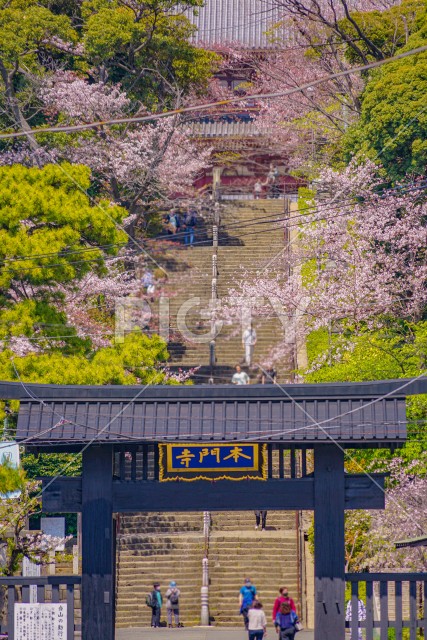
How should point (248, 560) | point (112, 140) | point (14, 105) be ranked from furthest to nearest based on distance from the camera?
point (112, 140) < point (14, 105) < point (248, 560)

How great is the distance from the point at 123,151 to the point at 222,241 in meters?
5.83

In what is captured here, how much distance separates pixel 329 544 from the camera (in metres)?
17.7

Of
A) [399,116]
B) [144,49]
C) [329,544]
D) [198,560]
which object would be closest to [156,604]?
[198,560]

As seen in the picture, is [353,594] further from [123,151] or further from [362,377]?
[123,151]

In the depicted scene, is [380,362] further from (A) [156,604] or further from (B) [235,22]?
(B) [235,22]

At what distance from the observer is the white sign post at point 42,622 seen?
18000mm

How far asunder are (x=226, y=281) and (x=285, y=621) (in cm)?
2016

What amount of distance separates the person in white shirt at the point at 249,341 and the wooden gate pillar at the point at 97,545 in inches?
609

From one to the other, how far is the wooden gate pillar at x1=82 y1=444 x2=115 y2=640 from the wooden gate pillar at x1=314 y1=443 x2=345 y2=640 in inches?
113

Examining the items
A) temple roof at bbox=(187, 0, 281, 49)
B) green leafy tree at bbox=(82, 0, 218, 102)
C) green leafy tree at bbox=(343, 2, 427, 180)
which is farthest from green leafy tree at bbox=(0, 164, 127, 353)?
temple roof at bbox=(187, 0, 281, 49)

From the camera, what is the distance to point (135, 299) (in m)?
34.8

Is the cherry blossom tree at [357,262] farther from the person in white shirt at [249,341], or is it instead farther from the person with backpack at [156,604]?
the person with backpack at [156,604]

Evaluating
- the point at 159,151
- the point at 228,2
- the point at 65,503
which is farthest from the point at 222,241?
the point at 65,503

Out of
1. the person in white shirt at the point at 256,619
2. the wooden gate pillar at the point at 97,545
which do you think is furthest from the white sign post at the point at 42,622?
the person in white shirt at the point at 256,619
